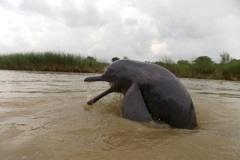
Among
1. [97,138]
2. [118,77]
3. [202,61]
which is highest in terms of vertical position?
[202,61]

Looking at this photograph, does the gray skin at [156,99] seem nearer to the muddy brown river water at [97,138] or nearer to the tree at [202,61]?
the muddy brown river water at [97,138]

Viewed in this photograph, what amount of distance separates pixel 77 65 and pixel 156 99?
14.3 m

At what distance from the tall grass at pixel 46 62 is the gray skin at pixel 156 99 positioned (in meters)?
13.7

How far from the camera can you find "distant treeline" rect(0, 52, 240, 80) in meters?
16.6

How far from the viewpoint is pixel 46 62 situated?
16.8 metres

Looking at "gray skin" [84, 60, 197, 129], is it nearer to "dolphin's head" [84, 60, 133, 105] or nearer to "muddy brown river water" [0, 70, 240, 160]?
"dolphin's head" [84, 60, 133, 105]

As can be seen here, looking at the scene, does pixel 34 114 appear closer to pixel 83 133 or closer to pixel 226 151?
pixel 83 133

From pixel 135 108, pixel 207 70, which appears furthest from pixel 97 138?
pixel 207 70

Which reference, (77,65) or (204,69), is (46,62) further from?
(204,69)

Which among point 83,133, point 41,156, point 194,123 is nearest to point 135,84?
point 194,123

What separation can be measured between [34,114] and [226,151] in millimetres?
1918

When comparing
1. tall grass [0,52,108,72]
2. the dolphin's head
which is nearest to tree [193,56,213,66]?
tall grass [0,52,108,72]

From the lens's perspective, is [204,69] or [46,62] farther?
[204,69]

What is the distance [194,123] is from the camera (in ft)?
10.5
